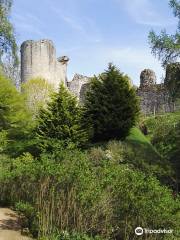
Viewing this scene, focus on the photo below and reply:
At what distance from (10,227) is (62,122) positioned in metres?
8.33

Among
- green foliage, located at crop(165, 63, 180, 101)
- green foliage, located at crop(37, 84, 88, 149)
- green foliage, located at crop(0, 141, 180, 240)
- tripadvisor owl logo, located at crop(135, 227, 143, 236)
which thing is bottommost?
tripadvisor owl logo, located at crop(135, 227, 143, 236)

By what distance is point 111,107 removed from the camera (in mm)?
21031

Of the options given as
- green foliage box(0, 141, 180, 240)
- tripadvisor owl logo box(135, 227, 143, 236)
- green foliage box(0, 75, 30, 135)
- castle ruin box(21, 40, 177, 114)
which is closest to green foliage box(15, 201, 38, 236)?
green foliage box(0, 141, 180, 240)

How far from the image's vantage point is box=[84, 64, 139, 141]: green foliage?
824 inches

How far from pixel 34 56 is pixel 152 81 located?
34.6 ft

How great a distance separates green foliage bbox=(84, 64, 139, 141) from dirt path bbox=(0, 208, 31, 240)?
838 centimetres

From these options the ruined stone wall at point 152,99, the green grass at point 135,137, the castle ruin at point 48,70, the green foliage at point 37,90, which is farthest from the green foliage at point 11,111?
the ruined stone wall at point 152,99

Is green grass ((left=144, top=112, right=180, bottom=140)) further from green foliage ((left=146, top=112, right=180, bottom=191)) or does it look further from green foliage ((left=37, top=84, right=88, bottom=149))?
green foliage ((left=37, top=84, right=88, bottom=149))

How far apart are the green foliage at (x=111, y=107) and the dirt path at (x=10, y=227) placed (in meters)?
8.38

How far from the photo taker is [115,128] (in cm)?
2098

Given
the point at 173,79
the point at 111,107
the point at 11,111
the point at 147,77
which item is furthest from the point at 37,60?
the point at 173,79

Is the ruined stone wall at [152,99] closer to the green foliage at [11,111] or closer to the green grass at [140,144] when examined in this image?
the green grass at [140,144]

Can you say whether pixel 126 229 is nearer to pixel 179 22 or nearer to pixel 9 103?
pixel 179 22

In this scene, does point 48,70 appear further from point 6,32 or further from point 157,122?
point 6,32
